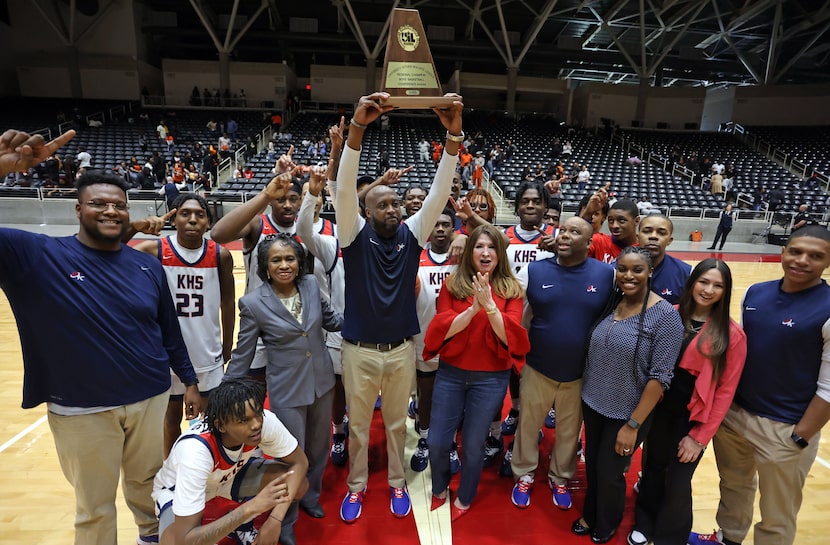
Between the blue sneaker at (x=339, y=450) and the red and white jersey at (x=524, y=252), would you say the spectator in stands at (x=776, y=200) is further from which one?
the blue sneaker at (x=339, y=450)

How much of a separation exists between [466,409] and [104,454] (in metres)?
1.78

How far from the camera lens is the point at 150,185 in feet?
37.8

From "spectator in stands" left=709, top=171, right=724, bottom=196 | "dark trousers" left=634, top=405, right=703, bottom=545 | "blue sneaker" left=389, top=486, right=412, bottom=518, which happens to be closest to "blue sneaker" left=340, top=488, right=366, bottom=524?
"blue sneaker" left=389, top=486, right=412, bottom=518

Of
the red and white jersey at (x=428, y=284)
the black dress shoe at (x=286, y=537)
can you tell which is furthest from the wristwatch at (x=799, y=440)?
the black dress shoe at (x=286, y=537)

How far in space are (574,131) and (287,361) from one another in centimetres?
2305

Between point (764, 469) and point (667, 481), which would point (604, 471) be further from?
point (764, 469)

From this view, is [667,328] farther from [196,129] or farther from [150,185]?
[196,129]

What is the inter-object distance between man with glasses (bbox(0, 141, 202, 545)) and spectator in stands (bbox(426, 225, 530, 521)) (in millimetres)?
1407

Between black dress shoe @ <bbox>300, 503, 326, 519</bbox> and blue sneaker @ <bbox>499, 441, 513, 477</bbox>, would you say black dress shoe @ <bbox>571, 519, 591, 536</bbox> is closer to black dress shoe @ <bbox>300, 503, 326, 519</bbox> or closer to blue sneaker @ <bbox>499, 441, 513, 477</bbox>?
blue sneaker @ <bbox>499, 441, 513, 477</bbox>

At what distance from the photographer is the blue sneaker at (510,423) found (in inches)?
138

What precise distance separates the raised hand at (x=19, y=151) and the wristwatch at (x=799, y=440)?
335cm

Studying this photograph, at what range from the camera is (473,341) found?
97.5 inches

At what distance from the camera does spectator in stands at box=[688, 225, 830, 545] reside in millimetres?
2035

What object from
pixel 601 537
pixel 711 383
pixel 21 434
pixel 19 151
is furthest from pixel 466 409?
pixel 21 434
